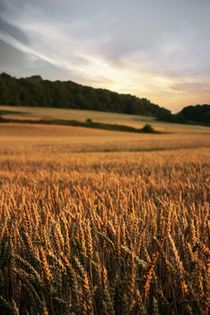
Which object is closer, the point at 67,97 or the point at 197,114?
the point at 197,114

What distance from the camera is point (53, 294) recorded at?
1628mm

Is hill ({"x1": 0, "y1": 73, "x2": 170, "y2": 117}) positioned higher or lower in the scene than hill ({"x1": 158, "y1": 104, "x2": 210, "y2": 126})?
higher

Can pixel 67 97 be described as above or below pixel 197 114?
above

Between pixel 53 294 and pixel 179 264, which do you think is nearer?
pixel 179 264

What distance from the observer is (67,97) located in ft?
416

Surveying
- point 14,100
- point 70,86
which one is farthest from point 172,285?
point 70,86

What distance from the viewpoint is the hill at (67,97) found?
114 m

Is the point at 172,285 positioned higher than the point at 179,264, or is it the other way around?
the point at 179,264

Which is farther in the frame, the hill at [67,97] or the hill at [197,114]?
the hill at [67,97]

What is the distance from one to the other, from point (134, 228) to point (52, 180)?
5.56 metres

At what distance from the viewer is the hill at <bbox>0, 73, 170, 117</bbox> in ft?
374

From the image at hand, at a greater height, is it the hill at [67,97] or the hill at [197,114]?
the hill at [67,97]

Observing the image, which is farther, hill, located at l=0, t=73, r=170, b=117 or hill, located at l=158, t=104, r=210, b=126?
hill, located at l=0, t=73, r=170, b=117

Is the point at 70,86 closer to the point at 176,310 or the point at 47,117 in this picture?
the point at 47,117
